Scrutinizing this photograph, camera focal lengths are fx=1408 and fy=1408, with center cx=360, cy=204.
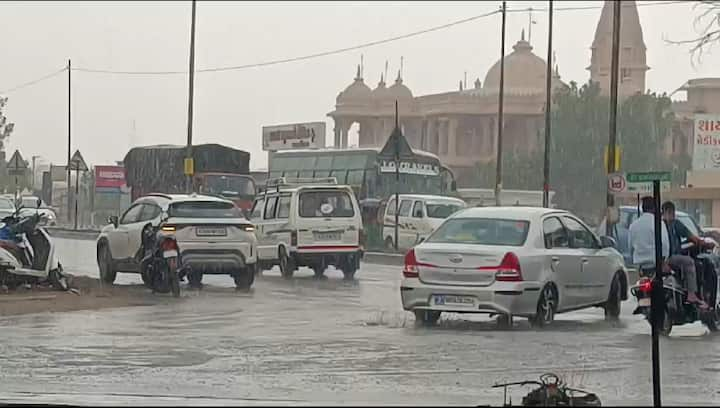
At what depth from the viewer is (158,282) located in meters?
21.3

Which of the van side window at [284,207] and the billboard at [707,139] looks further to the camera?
the billboard at [707,139]

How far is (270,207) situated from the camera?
2802cm

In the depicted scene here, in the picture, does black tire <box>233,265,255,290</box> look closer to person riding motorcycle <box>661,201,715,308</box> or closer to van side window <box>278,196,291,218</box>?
van side window <box>278,196,291,218</box>

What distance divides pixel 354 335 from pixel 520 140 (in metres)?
67.3

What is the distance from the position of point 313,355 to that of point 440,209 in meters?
26.7

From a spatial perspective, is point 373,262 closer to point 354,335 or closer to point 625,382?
point 354,335

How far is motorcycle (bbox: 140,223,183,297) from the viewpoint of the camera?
21.0 meters

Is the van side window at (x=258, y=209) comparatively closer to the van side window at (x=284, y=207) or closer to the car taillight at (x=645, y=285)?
the van side window at (x=284, y=207)

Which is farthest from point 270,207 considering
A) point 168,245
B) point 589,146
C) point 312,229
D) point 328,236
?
point 589,146

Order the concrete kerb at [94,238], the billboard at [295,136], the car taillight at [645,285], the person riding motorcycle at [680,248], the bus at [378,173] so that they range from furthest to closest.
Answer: the billboard at [295,136], the bus at [378,173], the concrete kerb at [94,238], the person riding motorcycle at [680,248], the car taillight at [645,285]

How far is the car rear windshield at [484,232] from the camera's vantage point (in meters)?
16.3

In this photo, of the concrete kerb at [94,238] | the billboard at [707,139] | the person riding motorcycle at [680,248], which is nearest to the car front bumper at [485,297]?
the person riding motorcycle at [680,248]

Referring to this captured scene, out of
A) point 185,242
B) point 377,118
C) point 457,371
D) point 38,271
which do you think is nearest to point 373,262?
point 185,242

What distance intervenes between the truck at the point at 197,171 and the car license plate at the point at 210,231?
20396 mm
